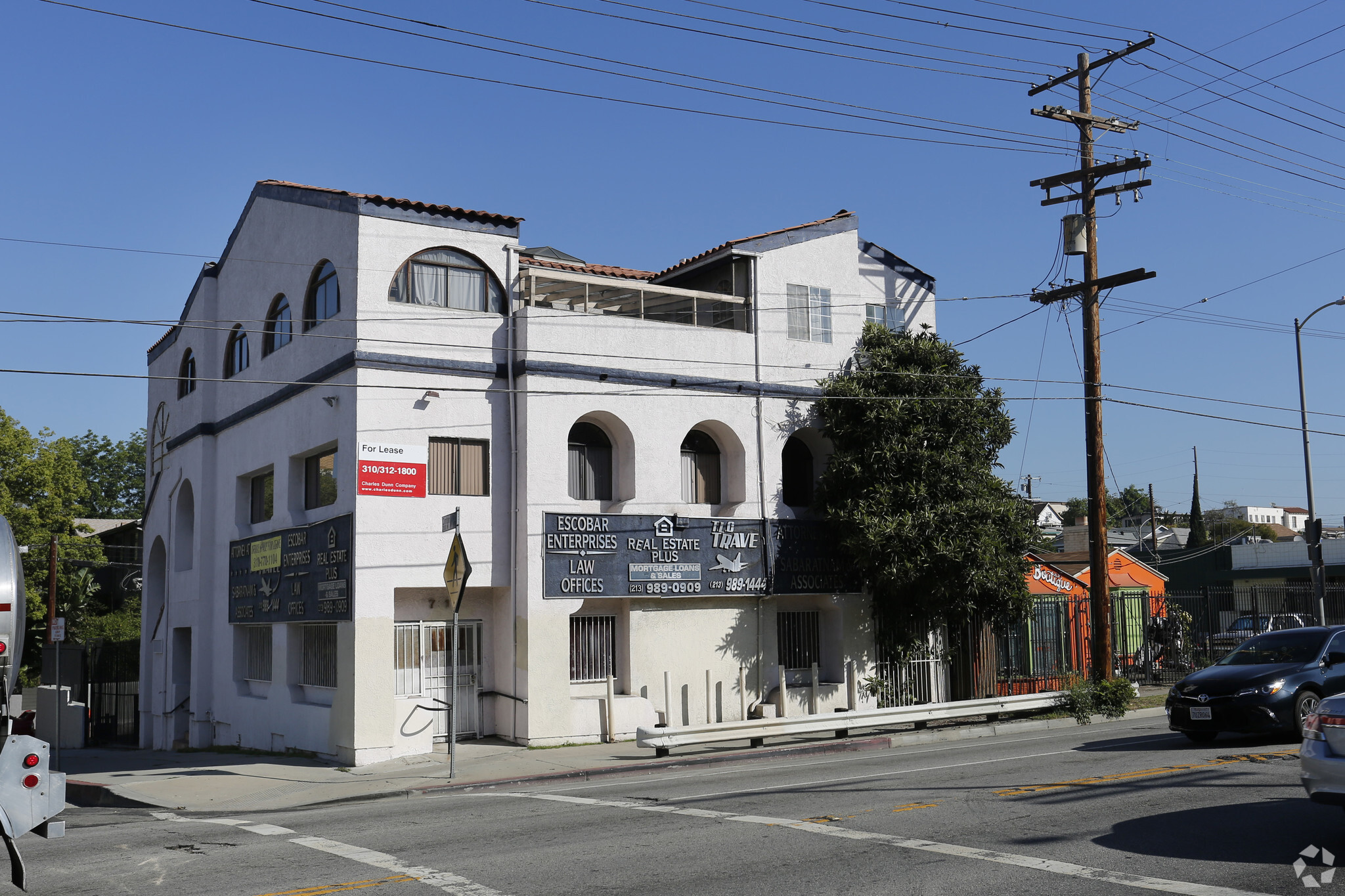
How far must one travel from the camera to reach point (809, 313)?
77.5ft

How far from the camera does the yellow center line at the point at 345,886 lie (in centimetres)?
834

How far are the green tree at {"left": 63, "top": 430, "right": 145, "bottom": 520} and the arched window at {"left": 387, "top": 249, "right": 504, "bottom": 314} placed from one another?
68277 millimetres

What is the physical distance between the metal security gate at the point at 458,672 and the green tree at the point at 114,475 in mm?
68174

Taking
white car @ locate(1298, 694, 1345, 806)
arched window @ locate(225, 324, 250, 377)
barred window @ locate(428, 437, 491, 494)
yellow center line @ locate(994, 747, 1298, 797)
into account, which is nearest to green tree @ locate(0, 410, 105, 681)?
arched window @ locate(225, 324, 250, 377)

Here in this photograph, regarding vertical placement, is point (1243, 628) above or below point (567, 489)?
below

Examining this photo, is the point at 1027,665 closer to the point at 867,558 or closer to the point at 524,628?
the point at 867,558

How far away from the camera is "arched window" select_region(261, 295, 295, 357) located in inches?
875

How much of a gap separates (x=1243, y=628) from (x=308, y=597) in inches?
1052

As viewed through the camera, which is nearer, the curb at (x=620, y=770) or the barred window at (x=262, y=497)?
the curb at (x=620, y=770)

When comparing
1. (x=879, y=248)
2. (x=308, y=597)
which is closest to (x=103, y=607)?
(x=308, y=597)

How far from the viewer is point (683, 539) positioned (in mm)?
21141

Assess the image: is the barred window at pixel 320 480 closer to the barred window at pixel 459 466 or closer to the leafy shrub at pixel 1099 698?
the barred window at pixel 459 466

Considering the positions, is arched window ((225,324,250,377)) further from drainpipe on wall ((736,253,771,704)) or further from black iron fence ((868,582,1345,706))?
black iron fence ((868,582,1345,706))

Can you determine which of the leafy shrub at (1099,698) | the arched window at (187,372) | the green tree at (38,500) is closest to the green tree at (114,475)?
the green tree at (38,500)
